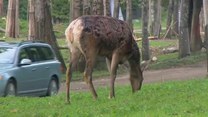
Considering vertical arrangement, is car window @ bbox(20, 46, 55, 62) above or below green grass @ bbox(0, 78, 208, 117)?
above

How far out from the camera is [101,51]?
1306 cm

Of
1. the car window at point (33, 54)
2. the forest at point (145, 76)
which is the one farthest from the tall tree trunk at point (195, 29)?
the car window at point (33, 54)

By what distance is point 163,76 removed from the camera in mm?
25406

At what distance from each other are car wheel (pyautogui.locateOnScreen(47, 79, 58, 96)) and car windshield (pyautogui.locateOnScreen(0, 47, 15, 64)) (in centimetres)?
185

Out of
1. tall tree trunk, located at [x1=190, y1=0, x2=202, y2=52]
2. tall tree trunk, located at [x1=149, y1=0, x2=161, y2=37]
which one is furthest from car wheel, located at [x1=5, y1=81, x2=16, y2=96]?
tall tree trunk, located at [x1=149, y1=0, x2=161, y2=37]

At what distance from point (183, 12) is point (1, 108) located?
21.1 metres

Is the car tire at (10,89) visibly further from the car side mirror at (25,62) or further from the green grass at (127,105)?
the green grass at (127,105)

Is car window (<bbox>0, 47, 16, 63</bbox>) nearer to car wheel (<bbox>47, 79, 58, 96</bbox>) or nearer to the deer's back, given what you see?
car wheel (<bbox>47, 79, 58, 96</bbox>)

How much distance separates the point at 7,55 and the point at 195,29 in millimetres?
18504

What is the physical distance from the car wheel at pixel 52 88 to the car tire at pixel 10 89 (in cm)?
208

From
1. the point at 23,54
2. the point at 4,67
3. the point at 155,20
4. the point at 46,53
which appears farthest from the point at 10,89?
the point at 155,20

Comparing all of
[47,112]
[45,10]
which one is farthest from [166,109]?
[45,10]

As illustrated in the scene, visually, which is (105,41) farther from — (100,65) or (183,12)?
(183,12)

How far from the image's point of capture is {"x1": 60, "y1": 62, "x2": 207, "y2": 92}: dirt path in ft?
77.9
